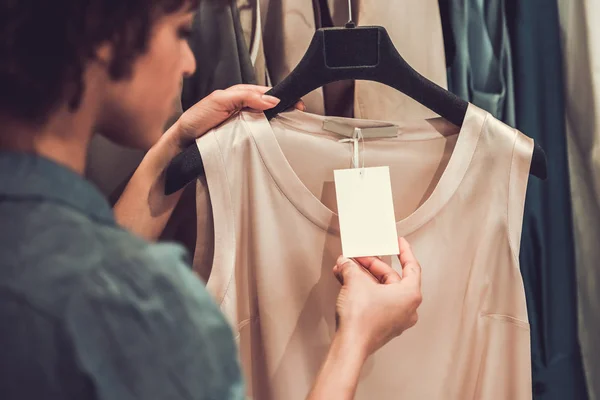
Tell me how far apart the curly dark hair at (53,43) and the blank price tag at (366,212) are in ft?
1.17

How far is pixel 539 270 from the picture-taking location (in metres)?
0.88

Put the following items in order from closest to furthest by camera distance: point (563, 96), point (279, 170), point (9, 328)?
1. point (9, 328)
2. point (279, 170)
3. point (563, 96)

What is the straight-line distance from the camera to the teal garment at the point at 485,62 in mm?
844

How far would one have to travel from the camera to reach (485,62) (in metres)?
0.85

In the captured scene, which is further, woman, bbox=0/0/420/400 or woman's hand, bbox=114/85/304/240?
woman's hand, bbox=114/85/304/240

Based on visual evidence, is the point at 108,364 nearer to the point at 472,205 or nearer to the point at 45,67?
the point at 45,67

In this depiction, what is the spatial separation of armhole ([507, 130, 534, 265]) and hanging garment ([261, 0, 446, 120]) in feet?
0.50

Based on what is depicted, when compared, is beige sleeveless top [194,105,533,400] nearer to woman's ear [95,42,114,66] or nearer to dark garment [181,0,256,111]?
dark garment [181,0,256,111]

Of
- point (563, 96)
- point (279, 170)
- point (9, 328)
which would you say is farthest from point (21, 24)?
point (563, 96)

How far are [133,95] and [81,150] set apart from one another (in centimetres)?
5

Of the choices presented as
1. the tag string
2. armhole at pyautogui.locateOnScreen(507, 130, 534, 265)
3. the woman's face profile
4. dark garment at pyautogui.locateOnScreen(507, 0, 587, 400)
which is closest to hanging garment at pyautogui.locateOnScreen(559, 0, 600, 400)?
dark garment at pyautogui.locateOnScreen(507, 0, 587, 400)

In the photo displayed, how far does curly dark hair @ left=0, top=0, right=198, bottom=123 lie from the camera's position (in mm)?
321

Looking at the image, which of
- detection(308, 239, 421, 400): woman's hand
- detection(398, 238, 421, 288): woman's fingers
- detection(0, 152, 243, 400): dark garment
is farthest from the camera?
detection(398, 238, 421, 288): woman's fingers

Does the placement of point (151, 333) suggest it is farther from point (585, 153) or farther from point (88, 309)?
point (585, 153)
